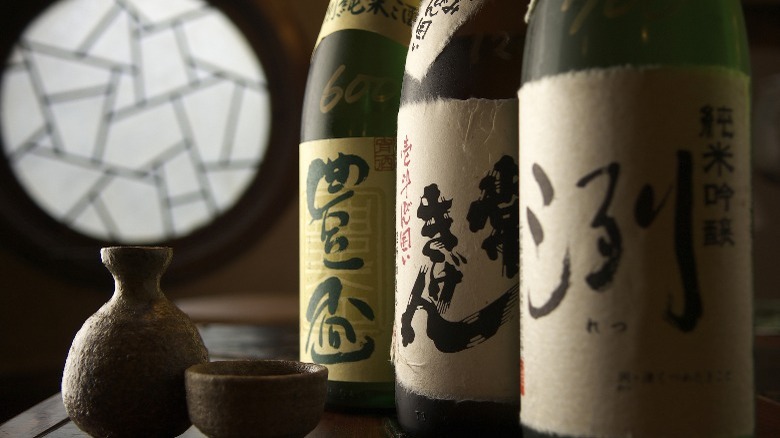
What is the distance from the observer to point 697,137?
365 mm

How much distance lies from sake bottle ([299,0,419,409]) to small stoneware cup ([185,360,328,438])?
0.14 m

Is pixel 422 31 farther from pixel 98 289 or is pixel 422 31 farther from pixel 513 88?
pixel 98 289

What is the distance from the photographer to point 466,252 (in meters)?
0.48

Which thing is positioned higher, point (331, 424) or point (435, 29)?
point (435, 29)

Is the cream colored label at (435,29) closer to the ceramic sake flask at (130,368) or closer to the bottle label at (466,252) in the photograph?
the bottle label at (466,252)

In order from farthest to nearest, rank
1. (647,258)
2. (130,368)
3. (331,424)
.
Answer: (331,424) < (130,368) < (647,258)

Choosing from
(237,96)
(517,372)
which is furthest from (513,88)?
(237,96)

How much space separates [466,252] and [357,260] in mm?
160

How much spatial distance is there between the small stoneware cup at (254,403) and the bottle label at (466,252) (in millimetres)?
80

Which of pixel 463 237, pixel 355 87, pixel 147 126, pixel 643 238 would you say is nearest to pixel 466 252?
pixel 463 237

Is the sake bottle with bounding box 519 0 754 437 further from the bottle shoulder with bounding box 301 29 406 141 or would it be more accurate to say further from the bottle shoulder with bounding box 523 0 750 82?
the bottle shoulder with bounding box 301 29 406 141

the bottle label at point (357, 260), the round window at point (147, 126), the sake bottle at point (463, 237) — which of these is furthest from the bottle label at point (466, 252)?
the round window at point (147, 126)

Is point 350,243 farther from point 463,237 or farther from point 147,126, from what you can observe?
point 147,126

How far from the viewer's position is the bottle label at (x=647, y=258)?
357mm
